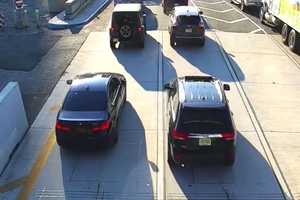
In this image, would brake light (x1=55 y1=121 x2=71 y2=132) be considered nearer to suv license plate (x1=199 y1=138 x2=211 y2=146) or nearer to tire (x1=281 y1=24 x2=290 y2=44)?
suv license plate (x1=199 y1=138 x2=211 y2=146)

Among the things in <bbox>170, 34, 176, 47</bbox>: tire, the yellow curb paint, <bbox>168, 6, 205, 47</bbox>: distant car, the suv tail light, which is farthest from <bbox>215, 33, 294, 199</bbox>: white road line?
the yellow curb paint

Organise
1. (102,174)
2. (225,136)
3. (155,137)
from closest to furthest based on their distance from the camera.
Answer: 1. (225,136)
2. (102,174)
3. (155,137)

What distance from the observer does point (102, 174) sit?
10.5 m

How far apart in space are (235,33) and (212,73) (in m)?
6.49

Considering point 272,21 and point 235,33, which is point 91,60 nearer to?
point 235,33

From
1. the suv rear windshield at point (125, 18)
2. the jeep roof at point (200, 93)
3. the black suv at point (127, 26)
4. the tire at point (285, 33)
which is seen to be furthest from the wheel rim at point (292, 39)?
the jeep roof at point (200, 93)

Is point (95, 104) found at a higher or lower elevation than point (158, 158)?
higher

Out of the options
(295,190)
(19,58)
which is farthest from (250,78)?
(19,58)

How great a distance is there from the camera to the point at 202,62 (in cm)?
1852

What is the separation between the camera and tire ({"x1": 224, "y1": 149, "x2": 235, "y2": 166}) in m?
10.1

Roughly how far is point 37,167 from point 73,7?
16.6 m

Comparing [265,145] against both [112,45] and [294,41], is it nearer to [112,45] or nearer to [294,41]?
[294,41]

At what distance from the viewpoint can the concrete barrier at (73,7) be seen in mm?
25036

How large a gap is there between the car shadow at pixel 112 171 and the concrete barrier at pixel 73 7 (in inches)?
556
